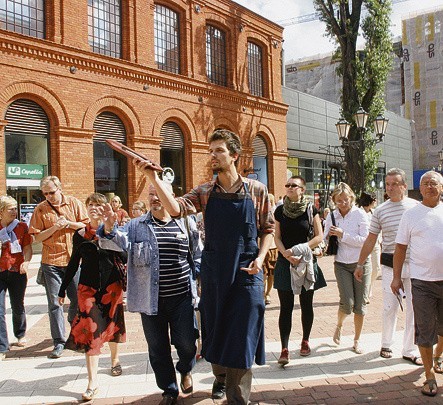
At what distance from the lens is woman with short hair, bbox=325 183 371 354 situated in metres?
5.68

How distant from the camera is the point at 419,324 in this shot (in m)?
4.35

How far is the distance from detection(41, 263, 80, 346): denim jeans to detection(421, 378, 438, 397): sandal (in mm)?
4135

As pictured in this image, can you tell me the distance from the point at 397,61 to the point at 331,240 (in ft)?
165

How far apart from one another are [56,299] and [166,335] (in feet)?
7.74

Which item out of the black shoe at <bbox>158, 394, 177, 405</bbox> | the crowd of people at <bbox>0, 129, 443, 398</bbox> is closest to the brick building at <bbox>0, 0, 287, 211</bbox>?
the crowd of people at <bbox>0, 129, 443, 398</bbox>

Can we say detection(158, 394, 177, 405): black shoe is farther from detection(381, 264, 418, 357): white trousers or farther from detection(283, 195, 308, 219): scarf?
detection(381, 264, 418, 357): white trousers

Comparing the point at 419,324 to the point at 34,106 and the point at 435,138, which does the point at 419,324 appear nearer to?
the point at 34,106

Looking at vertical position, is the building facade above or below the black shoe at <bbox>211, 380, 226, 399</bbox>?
above

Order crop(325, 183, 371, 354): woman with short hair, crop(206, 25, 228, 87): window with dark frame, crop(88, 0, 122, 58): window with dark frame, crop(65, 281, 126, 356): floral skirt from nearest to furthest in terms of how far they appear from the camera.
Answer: crop(65, 281, 126, 356): floral skirt
crop(325, 183, 371, 354): woman with short hair
crop(88, 0, 122, 58): window with dark frame
crop(206, 25, 228, 87): window with dark frame

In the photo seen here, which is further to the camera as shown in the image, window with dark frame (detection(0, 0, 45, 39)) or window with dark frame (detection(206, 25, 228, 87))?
window with dark frame (detection(206, 25, 228, 87))

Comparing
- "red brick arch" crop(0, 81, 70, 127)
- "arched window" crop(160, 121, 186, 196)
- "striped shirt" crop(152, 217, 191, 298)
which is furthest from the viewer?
"arched window" crop(160, 121, 186, 196)

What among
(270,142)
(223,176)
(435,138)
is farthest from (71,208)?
(435,138)

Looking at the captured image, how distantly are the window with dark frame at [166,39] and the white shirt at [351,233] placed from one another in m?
14.6

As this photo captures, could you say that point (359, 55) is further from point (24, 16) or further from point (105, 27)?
point (24, 16)
